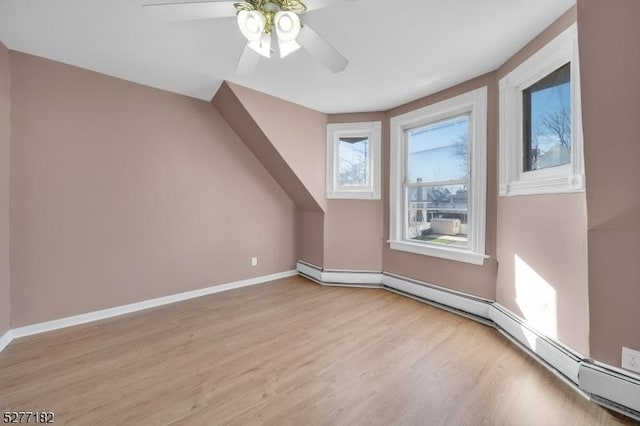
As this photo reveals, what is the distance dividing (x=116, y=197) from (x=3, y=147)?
81 cm

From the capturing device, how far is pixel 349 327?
2.40 m

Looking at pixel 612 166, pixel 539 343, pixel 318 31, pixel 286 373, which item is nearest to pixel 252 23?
pixel 318 31

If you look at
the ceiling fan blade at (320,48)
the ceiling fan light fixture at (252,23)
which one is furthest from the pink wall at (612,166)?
the ceiling fan light fixture at (252,23)

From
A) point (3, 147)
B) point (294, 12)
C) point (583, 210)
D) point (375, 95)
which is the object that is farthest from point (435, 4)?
point (3, 147)

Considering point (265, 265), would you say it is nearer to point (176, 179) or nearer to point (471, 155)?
point (176, 179)

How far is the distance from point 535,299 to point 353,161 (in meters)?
2.50

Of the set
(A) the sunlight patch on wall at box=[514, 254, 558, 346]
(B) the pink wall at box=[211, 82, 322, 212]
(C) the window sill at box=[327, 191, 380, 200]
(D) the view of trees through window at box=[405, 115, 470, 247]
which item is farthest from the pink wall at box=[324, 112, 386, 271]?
(A) the sunlight patch on wall at box=[514, 254, 558, 346]

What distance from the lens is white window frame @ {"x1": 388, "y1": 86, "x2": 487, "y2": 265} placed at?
2498mm

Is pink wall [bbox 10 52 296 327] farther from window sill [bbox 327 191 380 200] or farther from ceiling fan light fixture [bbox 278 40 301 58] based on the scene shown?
ceiling fan light fixture [bbox 278 40 301 58]

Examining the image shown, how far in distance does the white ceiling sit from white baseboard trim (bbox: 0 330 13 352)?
2.34 meters

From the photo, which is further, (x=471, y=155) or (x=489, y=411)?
(x=471, y=155)

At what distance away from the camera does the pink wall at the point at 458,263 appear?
2418 mm

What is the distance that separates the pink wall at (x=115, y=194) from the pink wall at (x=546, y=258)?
297cm

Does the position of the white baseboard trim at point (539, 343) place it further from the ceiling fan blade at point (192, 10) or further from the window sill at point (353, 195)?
the ceiling fan blade at point (192, 10)
